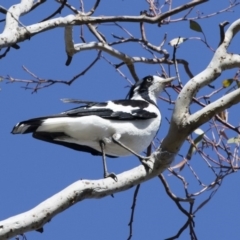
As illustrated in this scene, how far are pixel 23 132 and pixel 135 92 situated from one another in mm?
1711

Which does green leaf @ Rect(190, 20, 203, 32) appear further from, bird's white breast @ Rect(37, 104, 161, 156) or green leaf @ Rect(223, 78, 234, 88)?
bird's white breast @ Rect(37, 104, 161, 156)

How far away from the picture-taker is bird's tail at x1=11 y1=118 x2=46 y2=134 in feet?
17.6

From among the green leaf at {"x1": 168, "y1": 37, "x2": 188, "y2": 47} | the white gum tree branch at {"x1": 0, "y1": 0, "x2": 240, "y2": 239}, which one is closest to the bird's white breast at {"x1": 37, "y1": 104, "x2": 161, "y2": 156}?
the green leaf at {"x1": 168, "y1": 37, "x2": 188, "y2": 47}

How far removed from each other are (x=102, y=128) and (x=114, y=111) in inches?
8.0

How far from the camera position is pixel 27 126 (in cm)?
551

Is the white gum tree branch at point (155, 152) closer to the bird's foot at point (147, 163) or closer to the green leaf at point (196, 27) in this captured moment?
the bird's foot at point (147, 163)

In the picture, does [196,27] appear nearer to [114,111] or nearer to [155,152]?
[114,111]

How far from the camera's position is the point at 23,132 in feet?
18.0

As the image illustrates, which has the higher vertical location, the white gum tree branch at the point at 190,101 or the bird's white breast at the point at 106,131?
the bird's white breast at the point at 106,131

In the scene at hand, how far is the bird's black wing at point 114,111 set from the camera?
585 centimetres

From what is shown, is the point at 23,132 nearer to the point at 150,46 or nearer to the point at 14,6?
the point at 14,6

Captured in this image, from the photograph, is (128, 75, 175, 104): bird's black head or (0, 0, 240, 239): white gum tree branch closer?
(0, 0, 240, 239): white gum tree branch

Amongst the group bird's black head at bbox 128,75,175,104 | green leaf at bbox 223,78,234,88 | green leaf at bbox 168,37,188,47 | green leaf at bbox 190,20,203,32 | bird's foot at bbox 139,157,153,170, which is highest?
bird's black head at bbox 128,75,175,104

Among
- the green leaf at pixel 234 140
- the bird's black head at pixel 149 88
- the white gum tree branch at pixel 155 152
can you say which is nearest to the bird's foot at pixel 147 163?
the white gum tree branch at pixel 155 152
